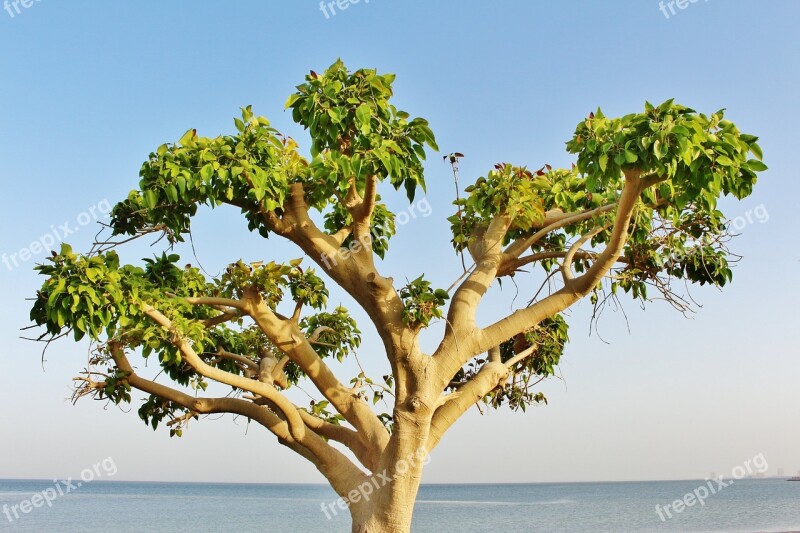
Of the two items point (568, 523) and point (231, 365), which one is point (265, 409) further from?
point (568, 523)

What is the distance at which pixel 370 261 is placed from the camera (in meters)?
6.52

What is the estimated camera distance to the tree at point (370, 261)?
16.9 feet

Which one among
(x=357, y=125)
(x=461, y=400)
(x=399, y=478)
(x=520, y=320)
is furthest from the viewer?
(x=461, y=400)

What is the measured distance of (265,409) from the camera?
683 cm

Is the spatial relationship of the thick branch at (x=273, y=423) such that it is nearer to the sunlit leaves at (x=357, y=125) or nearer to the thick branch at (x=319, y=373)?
the thick branch at (x=319, y=373)

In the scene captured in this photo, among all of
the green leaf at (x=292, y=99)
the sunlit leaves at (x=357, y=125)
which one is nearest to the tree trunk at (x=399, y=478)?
the sunlit leaves at (x=357, y=125)

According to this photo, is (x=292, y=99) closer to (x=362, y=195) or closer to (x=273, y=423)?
(x=362, y=195)

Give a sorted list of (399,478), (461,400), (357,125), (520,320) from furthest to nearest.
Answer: (461,400) < (520,320) < (399,478) < (357,125)

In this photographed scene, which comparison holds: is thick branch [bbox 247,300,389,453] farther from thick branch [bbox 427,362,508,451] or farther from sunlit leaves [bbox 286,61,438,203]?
sunlit leaves [bbox 286,61,438,203]

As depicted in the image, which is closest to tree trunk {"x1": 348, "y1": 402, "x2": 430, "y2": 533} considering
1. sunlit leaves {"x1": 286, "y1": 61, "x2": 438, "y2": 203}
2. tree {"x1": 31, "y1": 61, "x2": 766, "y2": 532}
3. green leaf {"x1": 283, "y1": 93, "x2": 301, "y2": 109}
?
tree {"x1": 31, "y1": 61, "x2": 766, "y2": 532}

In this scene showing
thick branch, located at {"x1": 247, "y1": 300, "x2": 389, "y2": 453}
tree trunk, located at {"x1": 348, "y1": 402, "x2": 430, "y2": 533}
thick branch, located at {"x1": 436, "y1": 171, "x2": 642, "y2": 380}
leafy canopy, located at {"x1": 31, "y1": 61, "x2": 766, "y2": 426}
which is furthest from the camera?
thick branch, located at {"x1": 247, "y1": 300, "x2": 389, "y2": 453}

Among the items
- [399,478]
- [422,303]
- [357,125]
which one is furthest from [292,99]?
[399,478]

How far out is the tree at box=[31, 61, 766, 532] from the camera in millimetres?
5164

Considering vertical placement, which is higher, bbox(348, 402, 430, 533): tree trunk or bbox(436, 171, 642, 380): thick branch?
bbox(436, 171, 642, 380): thick branch
